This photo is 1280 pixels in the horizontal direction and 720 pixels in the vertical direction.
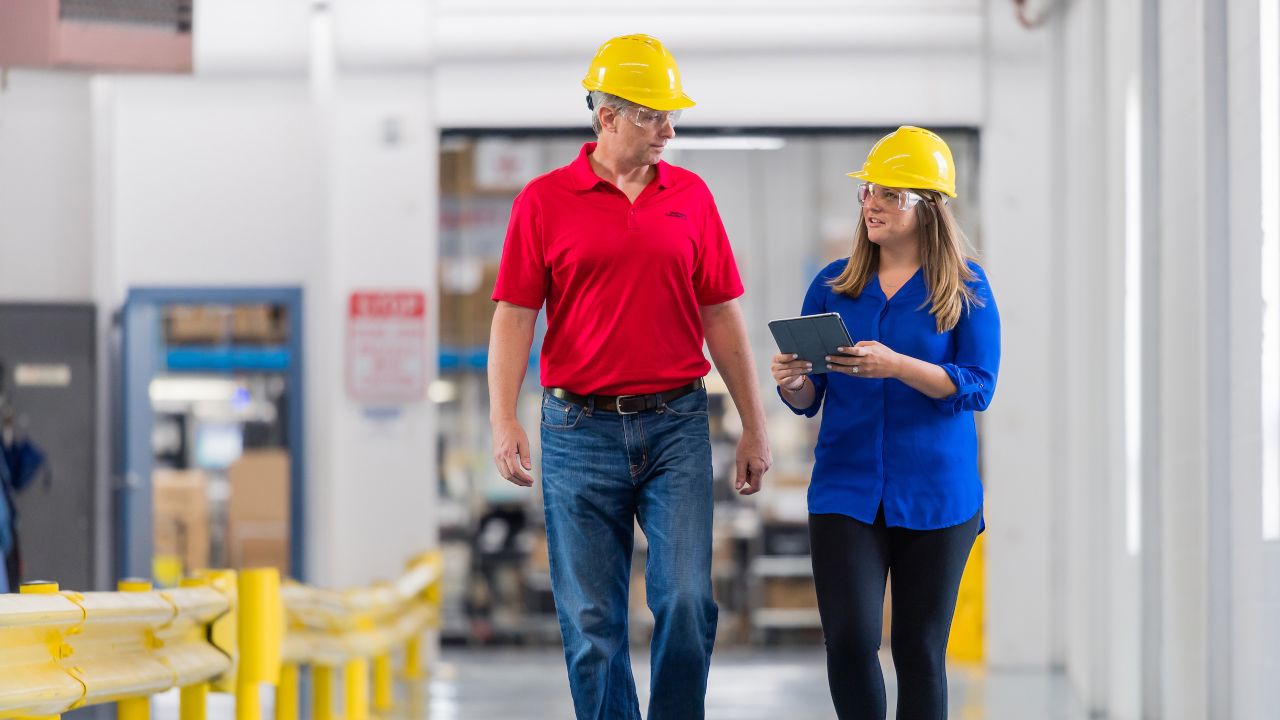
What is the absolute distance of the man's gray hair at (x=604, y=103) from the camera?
3.37 meters

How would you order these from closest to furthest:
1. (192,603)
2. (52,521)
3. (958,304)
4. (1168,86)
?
1. (958,304)
2. (192,603)
3. (1168,86)
4. (52,521)

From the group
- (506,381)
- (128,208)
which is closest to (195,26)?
(128,208)

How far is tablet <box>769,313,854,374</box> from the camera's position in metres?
Result: 3.20

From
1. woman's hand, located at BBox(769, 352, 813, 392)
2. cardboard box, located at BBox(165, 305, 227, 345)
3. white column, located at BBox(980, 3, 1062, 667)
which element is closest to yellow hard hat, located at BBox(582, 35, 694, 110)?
woman's hand, located at BBox(769, 352, 813, 392)

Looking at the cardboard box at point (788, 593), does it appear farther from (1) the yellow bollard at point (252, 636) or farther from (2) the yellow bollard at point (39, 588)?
(2) the yellow bollard at point (39, 588)

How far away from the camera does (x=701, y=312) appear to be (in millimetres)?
3531

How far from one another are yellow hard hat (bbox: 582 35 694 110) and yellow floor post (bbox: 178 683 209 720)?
1985 mm

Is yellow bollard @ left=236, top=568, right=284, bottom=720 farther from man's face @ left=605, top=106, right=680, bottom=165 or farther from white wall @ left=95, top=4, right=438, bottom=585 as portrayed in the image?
white wall @ left=95, top=4, right=438, bottom=585

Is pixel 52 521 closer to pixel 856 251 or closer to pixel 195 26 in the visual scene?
pixel 195 26

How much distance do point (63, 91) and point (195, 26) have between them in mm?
816

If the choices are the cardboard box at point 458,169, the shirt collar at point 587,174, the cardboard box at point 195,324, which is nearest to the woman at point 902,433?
the shirt collar at point 587,174

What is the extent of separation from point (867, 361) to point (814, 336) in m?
0.12

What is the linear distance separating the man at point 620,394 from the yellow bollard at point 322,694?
231 centimetres

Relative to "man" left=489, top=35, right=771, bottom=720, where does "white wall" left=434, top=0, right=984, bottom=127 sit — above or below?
above
